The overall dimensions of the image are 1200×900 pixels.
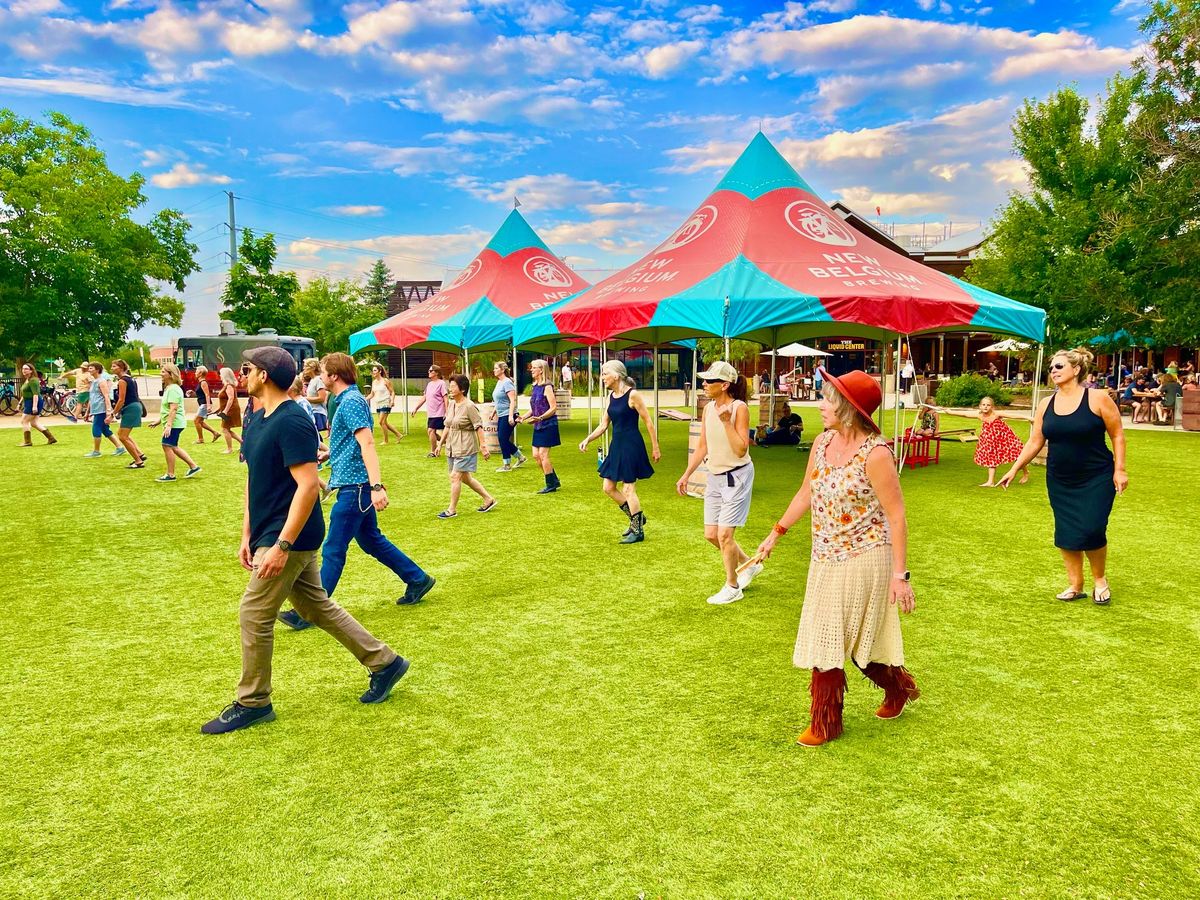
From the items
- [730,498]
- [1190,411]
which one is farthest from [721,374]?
[1190,411]

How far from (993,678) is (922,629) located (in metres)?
0.83

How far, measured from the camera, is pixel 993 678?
14.4ft

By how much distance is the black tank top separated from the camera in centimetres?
536

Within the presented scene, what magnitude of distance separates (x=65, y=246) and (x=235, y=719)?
32.3 m

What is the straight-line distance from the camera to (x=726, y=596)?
19.2 feet

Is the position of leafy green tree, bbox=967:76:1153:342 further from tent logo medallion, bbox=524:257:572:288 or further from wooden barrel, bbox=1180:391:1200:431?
tent logo medallion, bbox=524:257:572:288

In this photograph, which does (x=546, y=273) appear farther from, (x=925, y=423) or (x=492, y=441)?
(x=925, y=423)

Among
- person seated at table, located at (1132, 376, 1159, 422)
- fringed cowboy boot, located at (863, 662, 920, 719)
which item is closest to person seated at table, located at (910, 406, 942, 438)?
fringed cowboy boot, located at (863, 662, 920, 719)

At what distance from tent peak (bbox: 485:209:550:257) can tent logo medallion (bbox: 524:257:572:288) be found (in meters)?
0.51

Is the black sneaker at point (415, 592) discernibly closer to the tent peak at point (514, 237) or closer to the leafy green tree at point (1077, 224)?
the tent peak at point (514, 237)

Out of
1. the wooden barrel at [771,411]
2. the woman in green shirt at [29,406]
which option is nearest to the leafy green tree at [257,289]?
the woman in green shirt at [29,406]

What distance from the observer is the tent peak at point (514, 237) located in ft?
A: 65.4

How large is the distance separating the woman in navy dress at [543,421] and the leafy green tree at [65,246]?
2626 centimetres

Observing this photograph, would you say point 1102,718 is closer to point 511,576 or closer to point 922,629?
point 922,629
